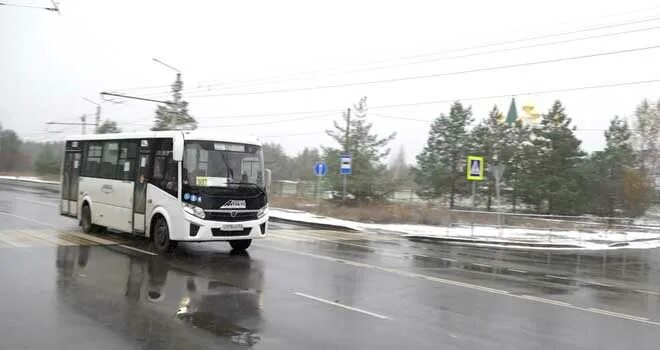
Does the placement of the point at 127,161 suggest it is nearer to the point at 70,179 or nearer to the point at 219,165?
the point at 219,165

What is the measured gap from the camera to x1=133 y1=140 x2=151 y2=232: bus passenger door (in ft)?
A: 46.6

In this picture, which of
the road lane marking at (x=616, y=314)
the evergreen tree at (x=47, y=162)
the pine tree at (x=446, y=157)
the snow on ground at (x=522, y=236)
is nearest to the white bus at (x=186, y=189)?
the road lane marking at (x=616, y=314)

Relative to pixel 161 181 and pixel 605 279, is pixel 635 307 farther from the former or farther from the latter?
pixel 161 181

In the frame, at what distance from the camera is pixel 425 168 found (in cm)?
5238

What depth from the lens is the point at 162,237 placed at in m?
13.5

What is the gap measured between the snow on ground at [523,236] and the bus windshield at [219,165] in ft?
33.4

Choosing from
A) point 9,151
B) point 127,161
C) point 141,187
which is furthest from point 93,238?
point 9,151

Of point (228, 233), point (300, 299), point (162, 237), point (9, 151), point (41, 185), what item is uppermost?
point (9, 151)

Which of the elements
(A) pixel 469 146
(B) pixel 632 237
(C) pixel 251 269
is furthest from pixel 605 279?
(A) pixel 469 146

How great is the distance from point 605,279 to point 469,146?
37974mm

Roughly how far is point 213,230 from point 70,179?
777 cm

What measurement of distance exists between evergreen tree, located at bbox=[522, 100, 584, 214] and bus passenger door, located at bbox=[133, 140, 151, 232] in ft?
112

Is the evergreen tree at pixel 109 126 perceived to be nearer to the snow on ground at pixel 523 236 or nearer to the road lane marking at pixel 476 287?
the snow on ground at pixel 523 236

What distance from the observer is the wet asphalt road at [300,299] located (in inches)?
260
